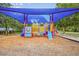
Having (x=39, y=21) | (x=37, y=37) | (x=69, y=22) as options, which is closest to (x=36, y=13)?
(x=39, y=21)

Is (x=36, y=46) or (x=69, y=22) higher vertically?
(x=69, y=22)

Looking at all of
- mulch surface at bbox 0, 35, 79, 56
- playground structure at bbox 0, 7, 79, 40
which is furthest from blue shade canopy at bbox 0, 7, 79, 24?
mulch surface at bbox 0, 35, 79, 56

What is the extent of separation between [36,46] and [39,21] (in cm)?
27

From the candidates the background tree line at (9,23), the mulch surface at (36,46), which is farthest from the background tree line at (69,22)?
the background tree line at (9,23)

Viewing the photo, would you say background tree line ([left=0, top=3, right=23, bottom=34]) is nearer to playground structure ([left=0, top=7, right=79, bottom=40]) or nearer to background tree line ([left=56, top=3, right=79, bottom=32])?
playground structure ([left=0, top=7, right=79, bottom=40])

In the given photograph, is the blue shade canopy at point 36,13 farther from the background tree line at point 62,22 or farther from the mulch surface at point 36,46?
the mulch surface at point 36,46

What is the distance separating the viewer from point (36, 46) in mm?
3936

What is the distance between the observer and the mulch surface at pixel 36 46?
391 centimetres

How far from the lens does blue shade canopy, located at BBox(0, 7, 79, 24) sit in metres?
3.94

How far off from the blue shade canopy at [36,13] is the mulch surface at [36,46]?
206 millimetres

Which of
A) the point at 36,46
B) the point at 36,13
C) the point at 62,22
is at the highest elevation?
the point at 36,13

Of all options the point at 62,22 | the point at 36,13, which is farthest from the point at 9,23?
the point at 62,22

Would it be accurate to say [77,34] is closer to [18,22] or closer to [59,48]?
[59,48]

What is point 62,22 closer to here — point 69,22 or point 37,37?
point 69,22
